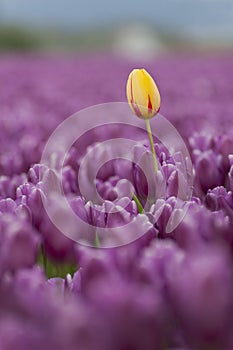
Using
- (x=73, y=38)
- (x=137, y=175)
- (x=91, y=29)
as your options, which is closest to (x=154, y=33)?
(x=91, y=29)

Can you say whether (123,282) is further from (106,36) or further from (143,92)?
(106,36)

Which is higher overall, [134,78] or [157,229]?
[134,78]

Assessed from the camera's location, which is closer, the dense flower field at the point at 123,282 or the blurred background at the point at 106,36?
the dense flower field at the point at 123,282

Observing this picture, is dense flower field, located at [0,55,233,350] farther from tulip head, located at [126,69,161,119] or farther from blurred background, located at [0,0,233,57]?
blurred background, located at [0,0,233,57]

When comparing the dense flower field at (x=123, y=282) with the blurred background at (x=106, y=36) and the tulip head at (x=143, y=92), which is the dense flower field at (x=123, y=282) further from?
the blurred background at (x=106, y=36)

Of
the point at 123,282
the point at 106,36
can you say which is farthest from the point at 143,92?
the point at 106,36

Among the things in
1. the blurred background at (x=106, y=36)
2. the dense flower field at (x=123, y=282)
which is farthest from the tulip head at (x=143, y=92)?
the blurred background at (x=106, y=36)

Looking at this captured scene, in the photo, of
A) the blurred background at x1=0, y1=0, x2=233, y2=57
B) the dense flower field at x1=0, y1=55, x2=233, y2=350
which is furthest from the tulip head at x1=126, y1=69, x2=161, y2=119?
the blurred background at x1=0, y1=0, x2=233, y2=57

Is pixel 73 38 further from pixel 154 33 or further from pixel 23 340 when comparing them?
pixel 23 340
